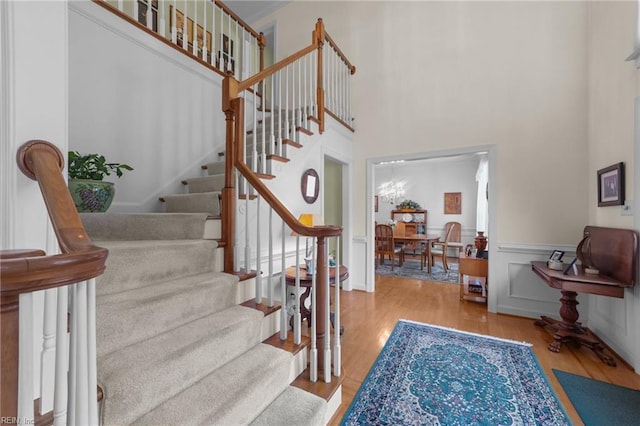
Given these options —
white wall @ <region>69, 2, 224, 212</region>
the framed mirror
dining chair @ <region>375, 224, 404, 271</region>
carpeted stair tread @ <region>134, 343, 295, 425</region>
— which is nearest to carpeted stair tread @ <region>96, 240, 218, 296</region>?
carpeted stair tread @ <region>134, 343, 295, 425</region>

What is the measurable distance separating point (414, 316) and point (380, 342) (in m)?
0.82

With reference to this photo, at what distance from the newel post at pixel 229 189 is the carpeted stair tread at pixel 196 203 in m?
0.19

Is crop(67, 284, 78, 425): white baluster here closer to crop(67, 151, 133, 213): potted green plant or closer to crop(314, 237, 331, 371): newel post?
crop(314, 237, 331, 371): newel post

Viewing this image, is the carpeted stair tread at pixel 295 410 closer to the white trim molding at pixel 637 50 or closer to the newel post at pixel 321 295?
the newel post at pixel 321 295

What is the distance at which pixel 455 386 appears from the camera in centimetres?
186

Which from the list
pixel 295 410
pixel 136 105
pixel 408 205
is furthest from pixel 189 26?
pixel 408 205

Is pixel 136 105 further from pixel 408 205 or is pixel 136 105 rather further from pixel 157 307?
pixel 408 205

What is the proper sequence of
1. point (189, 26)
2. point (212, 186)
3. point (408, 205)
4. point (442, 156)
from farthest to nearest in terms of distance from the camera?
point (408, 205), point (442, 156), point (189, 26), point (212, 186)

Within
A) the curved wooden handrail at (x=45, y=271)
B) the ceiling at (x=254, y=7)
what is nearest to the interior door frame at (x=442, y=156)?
the ceiling at (x=254, y=7)

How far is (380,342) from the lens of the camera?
97.7 inches

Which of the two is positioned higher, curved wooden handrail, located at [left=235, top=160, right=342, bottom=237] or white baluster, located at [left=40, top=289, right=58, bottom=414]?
curved wooden handrail, located at [left=235, top=160, right=342, bottom=237]

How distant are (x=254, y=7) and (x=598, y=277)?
6198 millimetres

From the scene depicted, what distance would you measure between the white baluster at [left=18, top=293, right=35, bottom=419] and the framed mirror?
2455 mm

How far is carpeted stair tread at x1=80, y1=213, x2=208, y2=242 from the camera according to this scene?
5.95 ft
